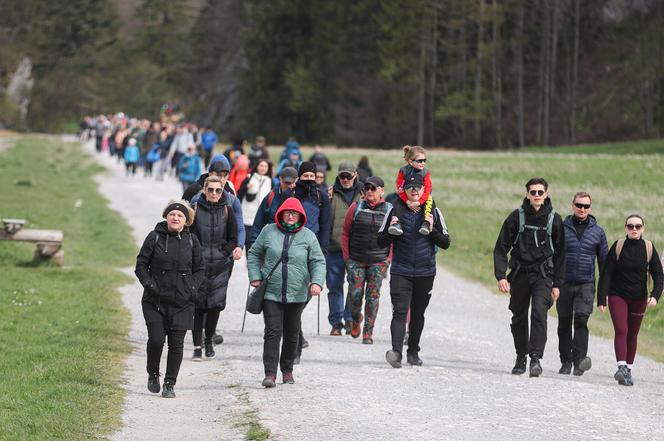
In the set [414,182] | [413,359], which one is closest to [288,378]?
[413,359]

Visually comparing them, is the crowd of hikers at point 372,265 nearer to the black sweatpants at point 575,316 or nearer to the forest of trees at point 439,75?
the black sweatpants at point 575,316

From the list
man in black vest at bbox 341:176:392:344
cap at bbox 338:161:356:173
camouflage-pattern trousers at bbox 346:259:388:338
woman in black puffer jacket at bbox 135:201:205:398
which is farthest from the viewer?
cap at bbox 338:161:356:173

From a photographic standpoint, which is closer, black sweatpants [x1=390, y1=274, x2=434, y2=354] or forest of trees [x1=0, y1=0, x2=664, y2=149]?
black sweatpants [x1=390, y1=274, x2=434, y2=354]

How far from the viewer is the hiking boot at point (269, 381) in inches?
430

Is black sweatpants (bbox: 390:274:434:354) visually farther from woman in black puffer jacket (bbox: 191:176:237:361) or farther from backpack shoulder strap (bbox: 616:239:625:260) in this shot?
backpack shoulder strap (bbox: 616:239:625:260)

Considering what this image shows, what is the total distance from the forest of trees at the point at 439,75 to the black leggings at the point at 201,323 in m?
54.5

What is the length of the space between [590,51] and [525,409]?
224 ft

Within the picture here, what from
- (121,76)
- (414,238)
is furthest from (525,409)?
(121,76)

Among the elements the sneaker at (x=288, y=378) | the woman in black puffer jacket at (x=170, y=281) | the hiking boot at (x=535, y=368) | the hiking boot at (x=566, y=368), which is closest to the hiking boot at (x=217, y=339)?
the sneaker at (x=288, y=378)

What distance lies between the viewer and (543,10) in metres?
73.3

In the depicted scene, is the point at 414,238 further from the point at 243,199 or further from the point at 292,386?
the point at 243,199

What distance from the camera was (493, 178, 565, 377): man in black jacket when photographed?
38.7ft

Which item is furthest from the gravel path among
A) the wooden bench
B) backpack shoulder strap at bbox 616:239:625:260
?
the wooden bench

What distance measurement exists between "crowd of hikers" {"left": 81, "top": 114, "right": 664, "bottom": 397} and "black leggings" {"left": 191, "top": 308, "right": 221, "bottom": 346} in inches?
0.5
